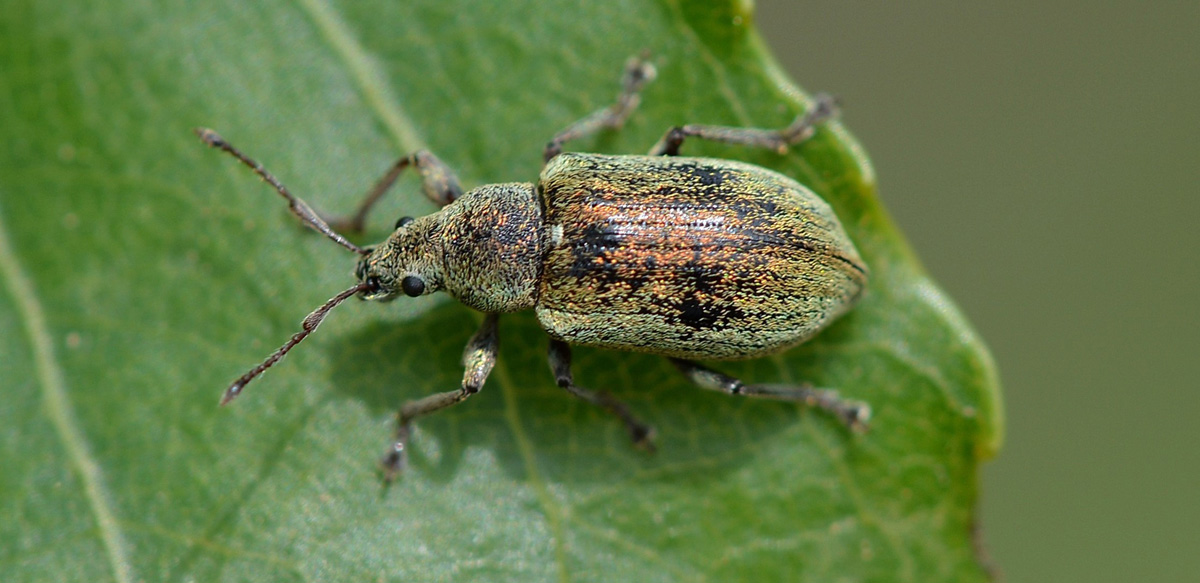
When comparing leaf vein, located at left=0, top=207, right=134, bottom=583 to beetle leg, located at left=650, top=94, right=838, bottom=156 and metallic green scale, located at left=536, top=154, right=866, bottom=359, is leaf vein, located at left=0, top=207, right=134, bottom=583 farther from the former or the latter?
beetle leg, located at left=650, top=94, right=838, bottom=156

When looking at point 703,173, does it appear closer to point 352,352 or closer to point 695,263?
point 695,263

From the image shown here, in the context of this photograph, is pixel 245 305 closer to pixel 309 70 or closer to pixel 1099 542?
pixel 309 70

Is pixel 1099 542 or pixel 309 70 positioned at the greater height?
pixel 309 70

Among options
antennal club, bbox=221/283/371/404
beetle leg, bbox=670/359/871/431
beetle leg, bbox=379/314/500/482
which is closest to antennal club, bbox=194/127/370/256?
antennal club, bbox=221/283/371/404

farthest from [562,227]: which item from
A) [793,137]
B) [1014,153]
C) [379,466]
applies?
[1014,153]

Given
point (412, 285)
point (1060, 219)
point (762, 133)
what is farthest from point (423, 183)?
point (1060, 219)
